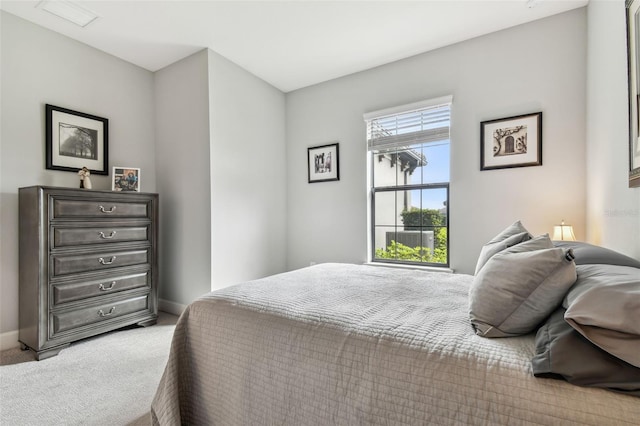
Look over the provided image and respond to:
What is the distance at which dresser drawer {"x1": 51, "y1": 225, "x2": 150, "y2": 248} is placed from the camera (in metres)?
2.38

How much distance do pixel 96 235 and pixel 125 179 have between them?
0.74m

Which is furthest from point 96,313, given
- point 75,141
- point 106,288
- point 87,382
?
point 75,141

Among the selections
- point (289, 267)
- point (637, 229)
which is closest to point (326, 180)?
point (289, 267)

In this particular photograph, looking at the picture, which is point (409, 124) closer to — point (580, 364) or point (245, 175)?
point (245, 175)

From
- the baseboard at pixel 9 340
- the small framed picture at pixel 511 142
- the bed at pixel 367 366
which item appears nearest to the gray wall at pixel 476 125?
the small framed picture at pixel 511 142

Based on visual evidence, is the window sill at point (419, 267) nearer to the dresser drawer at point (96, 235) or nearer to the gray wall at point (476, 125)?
the gray wall at point (476, 125)

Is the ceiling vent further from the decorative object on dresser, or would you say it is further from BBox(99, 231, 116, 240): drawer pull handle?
BBox(99, 231, 116, 240): drawer pull handle

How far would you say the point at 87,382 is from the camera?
6.39 feet

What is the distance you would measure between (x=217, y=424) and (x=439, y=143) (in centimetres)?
310

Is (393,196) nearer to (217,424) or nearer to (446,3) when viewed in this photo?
(446,3)

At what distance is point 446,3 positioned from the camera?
248cm

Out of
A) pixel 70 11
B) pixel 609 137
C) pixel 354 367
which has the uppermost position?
pixel 70 11

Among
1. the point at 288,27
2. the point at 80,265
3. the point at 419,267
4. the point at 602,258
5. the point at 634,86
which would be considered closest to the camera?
the point at 602,258

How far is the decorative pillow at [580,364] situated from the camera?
72cm
